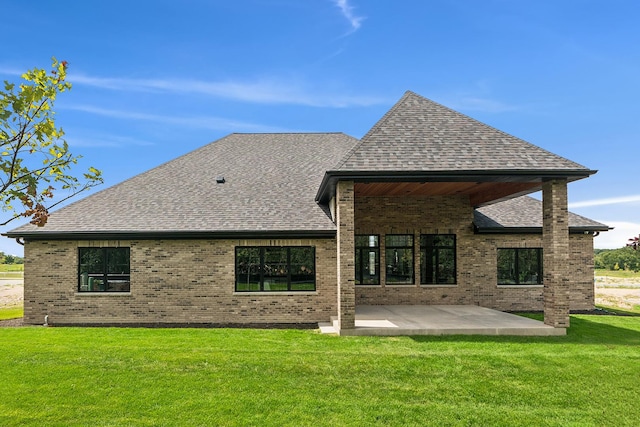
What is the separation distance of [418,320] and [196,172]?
36.7ft

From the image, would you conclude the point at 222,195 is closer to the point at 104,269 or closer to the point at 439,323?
the point at 104,269

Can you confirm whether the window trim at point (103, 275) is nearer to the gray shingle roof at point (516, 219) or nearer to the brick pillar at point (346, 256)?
the brick pillar at point (346, 256)

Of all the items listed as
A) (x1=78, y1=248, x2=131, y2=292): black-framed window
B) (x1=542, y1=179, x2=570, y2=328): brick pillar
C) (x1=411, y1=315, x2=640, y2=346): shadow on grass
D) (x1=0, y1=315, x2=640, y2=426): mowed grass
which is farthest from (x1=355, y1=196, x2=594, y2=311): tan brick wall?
(x1=78, y1=248, x2=131, y2=292): black-framed window

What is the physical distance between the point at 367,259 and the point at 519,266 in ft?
19.5

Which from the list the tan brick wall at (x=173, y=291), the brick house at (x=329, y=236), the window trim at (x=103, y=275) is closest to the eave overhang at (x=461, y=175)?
the brick house at (x=329, y=236)

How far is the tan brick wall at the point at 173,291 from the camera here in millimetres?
14445

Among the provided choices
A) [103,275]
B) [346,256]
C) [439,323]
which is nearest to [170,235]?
[103,275]

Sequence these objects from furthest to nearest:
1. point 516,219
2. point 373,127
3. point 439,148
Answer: point 516,219 → point 373,127 → point 439,148

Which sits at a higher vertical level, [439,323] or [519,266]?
[519,266]

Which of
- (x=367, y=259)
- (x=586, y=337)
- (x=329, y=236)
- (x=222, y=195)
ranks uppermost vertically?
(x=222, y=195)

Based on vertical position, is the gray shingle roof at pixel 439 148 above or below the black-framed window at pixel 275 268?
above

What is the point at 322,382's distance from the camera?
7918 millimetres

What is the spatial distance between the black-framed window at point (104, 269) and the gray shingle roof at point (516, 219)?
12.7m

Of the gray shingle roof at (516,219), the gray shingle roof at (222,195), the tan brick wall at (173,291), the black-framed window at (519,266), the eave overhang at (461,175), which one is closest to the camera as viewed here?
the eave overhang at (461,175)
